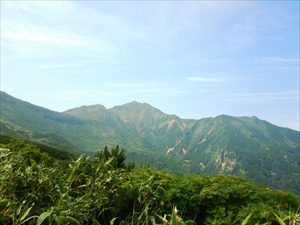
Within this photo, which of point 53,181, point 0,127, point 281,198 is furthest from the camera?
point 0,127

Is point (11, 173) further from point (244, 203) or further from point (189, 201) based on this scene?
point (244, 203)

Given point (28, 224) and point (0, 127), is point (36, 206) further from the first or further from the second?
point (0, 127)

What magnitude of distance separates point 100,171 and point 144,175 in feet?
7.28

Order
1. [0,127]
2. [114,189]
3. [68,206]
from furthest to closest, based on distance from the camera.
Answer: [0,127] < [114,189] < [68,206]

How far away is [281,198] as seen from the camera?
18.2 ft

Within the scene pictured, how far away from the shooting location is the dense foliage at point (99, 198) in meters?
2.22

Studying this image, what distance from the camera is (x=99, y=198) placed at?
275 cm

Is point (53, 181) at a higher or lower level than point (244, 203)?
higher

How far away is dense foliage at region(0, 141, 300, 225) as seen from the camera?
7.29ft

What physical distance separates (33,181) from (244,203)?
4538 millimetres

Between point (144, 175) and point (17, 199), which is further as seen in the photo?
point (144, 175)

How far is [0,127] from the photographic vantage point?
6422 inches

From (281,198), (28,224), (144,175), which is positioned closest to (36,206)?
(28,224)

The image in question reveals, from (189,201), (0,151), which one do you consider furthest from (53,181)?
(189,201)
